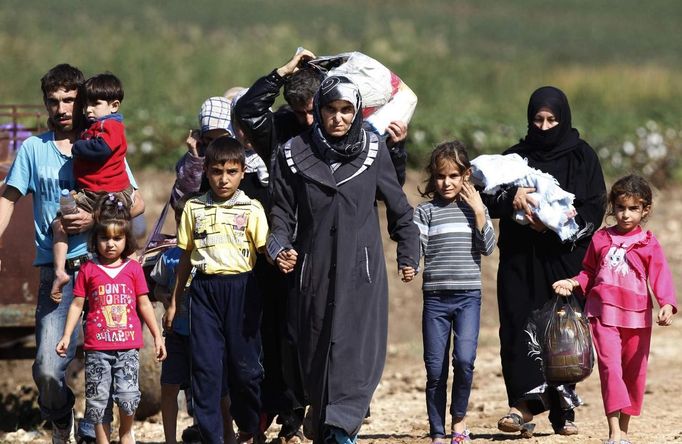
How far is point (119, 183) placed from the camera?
749 cm

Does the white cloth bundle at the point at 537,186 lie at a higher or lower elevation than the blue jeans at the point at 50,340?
higher

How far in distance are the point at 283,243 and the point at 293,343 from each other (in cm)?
55

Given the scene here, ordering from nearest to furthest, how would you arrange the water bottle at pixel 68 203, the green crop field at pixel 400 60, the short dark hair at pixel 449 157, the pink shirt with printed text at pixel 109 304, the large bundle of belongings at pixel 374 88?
the pink shirt with printed text at pixel 109 304, the water bottle at pixel 68 203, the large bundle of belongings at pixel 374 88, the short dark hair at pixel 449 157, the green crop field at pixel 400 60

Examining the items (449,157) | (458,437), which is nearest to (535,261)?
(449,157)

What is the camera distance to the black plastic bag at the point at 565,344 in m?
7.51

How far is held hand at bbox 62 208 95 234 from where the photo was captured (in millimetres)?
7230

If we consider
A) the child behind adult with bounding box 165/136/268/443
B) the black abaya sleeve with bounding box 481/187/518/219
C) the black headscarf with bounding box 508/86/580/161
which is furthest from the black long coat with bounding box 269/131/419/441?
the black headscarf with bounding box 508/86/580/161

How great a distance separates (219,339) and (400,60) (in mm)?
18281

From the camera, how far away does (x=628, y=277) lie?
7.59 m

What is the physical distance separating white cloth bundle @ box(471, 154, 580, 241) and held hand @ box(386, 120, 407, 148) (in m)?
0.73

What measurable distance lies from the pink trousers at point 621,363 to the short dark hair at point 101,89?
9.37 feet

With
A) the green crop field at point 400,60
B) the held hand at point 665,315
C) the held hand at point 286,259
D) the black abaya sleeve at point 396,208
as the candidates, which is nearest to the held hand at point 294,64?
the black abaya sleeve at point 396,208

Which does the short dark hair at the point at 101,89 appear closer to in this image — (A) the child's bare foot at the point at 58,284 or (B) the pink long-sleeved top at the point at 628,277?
(A) the child's bare foot at the point at 58,284

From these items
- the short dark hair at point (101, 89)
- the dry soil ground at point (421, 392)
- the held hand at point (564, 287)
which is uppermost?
the short dark hair at point (101, 89)
